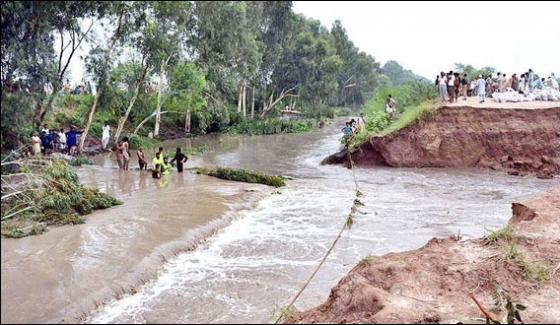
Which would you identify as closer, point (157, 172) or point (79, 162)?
point (157, 172)

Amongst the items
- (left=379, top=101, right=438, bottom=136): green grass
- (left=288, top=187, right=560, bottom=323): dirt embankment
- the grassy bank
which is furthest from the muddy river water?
the grassy bank

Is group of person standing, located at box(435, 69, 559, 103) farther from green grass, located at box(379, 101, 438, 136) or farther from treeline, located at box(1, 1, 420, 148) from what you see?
treeline, located at box(1, 1, 420, 148)

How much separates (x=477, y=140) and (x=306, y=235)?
12.8 meters

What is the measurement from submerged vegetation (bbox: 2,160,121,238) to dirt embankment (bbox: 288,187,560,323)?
17.3ft

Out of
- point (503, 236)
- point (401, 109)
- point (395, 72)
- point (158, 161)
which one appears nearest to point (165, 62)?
point (158, 161)

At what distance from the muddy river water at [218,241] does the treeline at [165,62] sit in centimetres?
242

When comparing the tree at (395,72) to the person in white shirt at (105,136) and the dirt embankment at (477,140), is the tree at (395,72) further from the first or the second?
the dirt embankment at (477,140)

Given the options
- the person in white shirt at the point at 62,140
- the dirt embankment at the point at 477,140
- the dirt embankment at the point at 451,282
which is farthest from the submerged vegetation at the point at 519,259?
the person in white shirt at the point at 62,140

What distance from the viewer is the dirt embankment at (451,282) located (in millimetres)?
6484

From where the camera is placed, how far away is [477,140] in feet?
70.8

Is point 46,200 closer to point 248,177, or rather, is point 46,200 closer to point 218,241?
point 218,241

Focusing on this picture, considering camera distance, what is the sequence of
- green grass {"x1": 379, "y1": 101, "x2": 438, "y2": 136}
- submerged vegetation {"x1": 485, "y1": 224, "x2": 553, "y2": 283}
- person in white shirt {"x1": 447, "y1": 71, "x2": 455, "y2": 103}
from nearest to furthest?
submerged vegetation {"x1": 485, "y1": 224, "x2": 553, "y2": 283} < green grass {"x1": 379, "y1": 101, "x2": 438, "y2": 136} < person in white shirt {"x1": 447, "y1": 71, "x2": 455, "y2": 103}

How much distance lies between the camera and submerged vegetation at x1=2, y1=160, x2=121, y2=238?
892 cm

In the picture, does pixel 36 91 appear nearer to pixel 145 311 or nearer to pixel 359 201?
pixel 145 311
